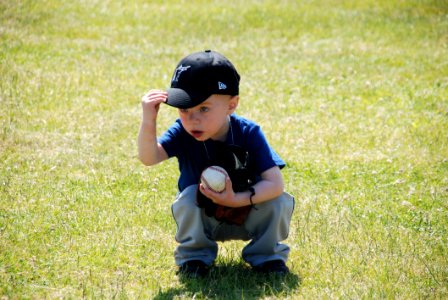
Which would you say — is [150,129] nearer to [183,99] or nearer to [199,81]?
[183,99]

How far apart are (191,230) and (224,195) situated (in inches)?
15.8

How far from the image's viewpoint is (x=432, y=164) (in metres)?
7.22

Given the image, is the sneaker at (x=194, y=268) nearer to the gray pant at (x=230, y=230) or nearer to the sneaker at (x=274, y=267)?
the gray pant at (x=230, y=230)

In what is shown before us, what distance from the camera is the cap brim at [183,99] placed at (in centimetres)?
426

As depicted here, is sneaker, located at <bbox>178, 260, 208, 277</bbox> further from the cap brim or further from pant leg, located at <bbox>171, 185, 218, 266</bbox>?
the cap brim

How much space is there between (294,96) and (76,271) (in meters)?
5.69

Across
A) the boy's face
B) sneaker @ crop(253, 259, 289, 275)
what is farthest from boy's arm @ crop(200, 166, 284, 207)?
sneaker @ crop(253, 259, 289, 275)

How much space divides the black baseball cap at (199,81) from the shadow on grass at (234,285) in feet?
3.74

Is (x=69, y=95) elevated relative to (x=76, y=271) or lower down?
lower down

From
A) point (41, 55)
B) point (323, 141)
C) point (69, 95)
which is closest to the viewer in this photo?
point (323, 141)

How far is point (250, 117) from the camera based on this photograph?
28.9 ft

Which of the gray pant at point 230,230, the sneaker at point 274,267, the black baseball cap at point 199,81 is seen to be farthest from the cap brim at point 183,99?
the sneaker at point 274,267

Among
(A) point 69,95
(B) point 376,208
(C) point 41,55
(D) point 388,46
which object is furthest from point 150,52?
(B) point 376,208

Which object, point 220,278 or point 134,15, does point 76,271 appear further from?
point 134,15
